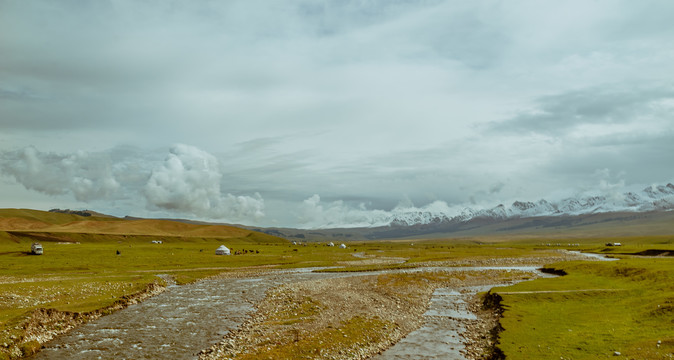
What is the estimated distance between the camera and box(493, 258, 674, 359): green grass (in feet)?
85.7

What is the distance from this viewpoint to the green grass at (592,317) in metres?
26.1

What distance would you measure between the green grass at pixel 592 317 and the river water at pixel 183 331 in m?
4.89

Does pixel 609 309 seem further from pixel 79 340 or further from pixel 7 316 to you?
pixel 7 316

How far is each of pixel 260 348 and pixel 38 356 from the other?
1514 cm

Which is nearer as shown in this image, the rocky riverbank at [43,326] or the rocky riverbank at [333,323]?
the rocky riverbank at [43,326]

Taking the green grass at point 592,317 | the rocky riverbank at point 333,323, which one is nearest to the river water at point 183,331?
the rocky riverbank at point 333,323

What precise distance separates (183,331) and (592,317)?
33.9 meters

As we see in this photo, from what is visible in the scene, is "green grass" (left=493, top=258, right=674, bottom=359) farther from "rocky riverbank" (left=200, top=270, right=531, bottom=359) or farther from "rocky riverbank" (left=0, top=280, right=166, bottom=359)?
"rocky riverbank" (left=0, top=280, right=166, bottom=359)

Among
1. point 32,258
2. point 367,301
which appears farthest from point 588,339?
point 32,258

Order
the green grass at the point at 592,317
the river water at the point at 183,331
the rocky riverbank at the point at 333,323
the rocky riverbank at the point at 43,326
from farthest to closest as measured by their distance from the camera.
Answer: the river water at the point at 183,331 < the rocky riverbank at the point at 333,323 < the rocky riverbank at the point at 43,326 < the green grass at the point at 592,317

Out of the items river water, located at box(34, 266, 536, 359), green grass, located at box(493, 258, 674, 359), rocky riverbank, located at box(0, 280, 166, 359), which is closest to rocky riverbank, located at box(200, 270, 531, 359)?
river water, located at box(34, 266, 536, 359)

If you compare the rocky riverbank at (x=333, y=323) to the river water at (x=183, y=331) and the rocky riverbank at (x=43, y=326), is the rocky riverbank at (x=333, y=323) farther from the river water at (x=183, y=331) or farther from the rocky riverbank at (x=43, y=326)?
the rocky riverbank at (x=43, y=326)

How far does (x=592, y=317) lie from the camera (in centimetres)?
3438

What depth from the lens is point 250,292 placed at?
59625mm
